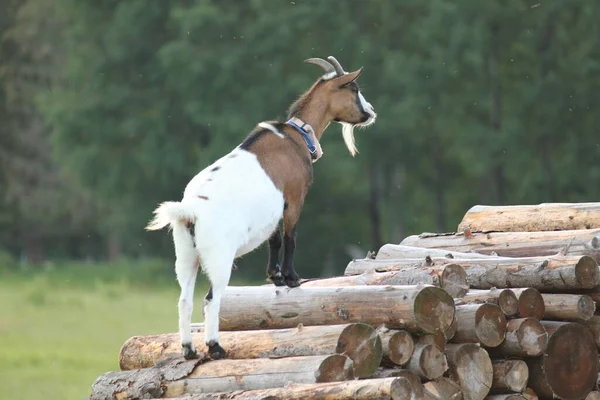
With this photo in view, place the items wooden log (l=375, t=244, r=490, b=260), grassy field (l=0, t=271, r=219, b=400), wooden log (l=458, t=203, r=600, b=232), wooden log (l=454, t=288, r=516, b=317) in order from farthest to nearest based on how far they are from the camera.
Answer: grassy field (l=0, t=271, r=219, b=400), wooden log (l=458, t=203, r=600, b=232), wooden log (l=375, t=244, r=490, b=260), wooden log (l=454, t=288, r=516, b=317)

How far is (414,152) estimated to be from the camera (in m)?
36.2

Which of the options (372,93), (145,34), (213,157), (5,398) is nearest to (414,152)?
(372,93)

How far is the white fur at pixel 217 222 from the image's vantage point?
27.7ft

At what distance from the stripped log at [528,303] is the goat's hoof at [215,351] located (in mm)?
2049

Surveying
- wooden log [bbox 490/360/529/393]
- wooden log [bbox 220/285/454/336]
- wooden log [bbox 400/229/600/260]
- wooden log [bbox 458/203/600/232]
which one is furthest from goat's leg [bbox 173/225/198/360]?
wooden log [bbox 458/203/600/232]

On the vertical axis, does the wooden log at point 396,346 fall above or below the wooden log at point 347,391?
above

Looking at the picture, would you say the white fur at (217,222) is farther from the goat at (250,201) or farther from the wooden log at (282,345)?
the wooden log at (282,345)

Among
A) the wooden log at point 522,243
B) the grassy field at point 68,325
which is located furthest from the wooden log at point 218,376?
the grassy field at point 68,325

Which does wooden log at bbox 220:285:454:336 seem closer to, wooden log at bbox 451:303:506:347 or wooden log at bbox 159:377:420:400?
wooden log at bbox 451:303:506:347

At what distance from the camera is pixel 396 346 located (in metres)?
8.23

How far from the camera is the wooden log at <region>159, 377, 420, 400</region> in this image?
763 cm

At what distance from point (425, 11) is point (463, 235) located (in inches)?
1023

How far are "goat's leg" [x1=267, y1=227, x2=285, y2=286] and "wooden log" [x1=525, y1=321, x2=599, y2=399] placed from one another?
188cm

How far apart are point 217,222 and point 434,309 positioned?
154cm
